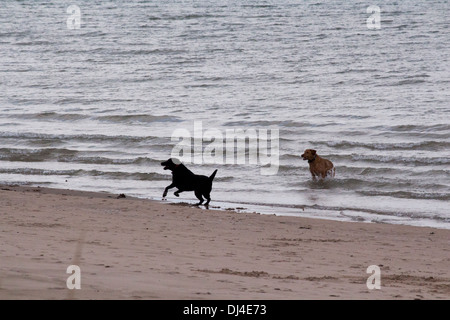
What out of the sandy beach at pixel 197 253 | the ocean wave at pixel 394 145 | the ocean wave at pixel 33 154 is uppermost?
the ocean wave at pixel 394 145

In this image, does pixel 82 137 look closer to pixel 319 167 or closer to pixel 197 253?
pixel 319 167

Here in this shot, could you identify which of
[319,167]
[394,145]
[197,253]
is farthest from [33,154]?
→ [197,253]

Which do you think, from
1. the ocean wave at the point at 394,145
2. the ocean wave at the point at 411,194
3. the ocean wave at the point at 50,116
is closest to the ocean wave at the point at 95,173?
the ocean wave at the point at 411,194

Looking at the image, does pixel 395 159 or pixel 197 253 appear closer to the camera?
pixel 197 253

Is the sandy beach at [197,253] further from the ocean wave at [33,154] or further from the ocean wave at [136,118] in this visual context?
the ocean wave at [136,118]

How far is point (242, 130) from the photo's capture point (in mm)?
21188

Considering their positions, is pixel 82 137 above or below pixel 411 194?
above

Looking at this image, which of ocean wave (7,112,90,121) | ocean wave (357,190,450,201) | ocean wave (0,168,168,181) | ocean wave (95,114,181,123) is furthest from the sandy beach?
ocean wave (7,112,90,121)

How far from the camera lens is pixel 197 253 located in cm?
789

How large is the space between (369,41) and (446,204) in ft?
94.0

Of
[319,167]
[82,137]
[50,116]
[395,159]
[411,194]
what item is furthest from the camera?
[50,116]

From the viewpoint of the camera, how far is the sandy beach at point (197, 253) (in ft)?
18.6

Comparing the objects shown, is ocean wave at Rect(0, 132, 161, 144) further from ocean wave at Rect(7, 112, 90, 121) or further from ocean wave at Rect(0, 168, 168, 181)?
ocean wave at Rect(0, 168, 168, 181)
